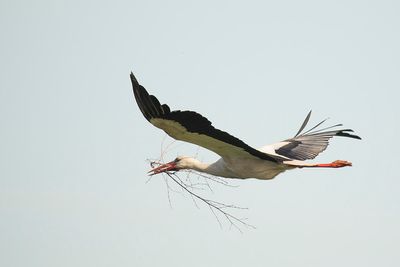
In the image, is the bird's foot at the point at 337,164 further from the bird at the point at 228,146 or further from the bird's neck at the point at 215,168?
the bird's neck at the point at 215,168

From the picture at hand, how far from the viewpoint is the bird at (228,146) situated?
A: 10.9 m

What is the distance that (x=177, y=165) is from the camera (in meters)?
13.8

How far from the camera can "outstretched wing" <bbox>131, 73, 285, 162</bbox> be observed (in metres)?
10.8

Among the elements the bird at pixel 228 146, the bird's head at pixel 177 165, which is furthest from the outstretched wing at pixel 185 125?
the bird's head at pixel 177 165

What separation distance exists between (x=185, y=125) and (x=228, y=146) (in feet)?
4.32

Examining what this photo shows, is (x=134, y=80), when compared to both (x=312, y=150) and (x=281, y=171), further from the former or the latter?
(x=312, y=150)

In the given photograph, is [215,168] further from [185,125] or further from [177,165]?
[185,125]

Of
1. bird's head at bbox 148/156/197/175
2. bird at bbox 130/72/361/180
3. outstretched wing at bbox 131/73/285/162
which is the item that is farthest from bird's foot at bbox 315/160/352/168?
bird's head at bbox 148/156/197/175

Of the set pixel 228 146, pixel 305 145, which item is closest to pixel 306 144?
pixel 305 145

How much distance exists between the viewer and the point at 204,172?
13500 millimetres

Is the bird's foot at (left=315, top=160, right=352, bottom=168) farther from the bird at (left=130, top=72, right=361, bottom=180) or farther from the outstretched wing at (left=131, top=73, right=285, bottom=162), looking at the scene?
the outstretched wing at (left=131, top=73, right=285, bottom=162)

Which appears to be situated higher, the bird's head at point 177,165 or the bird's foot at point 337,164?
the bird's head at point 177,165

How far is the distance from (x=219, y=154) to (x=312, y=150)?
2604mm

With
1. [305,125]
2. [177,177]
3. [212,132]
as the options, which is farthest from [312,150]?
[212,132]
